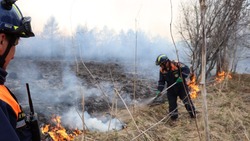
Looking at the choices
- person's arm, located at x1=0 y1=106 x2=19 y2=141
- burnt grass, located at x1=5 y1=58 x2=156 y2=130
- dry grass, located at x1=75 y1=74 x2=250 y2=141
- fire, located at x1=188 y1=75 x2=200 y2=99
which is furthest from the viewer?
burnt grass, located at x1=5 y1=58 x2=156 y2=130

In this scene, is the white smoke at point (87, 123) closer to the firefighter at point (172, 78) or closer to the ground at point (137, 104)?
the ground at point (137, 104)

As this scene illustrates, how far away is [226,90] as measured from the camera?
1080 cm

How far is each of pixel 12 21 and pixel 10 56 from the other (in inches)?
11.8

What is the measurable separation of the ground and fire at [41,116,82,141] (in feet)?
0.81

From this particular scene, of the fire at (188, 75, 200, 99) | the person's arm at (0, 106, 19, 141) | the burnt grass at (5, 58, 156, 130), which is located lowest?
the burnt grass at (5, 58, 156, 130)

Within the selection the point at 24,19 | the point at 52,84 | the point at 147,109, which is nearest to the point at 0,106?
the point at 24,19

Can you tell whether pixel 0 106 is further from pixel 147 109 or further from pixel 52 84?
pixel 52 84

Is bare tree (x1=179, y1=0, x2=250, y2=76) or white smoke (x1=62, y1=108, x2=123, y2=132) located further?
bare tree (x1=179, y1=0, x2=250, y2=76)

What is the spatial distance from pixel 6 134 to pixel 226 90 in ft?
34.4

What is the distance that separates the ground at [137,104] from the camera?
5750mm

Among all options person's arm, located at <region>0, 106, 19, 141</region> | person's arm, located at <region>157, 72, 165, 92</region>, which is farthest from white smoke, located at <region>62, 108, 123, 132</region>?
person's arm, located at <region>0, 106, 19, 141</region>

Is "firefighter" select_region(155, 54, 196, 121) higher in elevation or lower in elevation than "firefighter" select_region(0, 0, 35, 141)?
lower

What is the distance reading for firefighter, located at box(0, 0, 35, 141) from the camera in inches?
57.1

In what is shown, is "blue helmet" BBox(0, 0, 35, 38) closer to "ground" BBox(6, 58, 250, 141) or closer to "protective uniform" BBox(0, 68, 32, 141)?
"protective uniform" BBox(0, 68, 32, 141)
